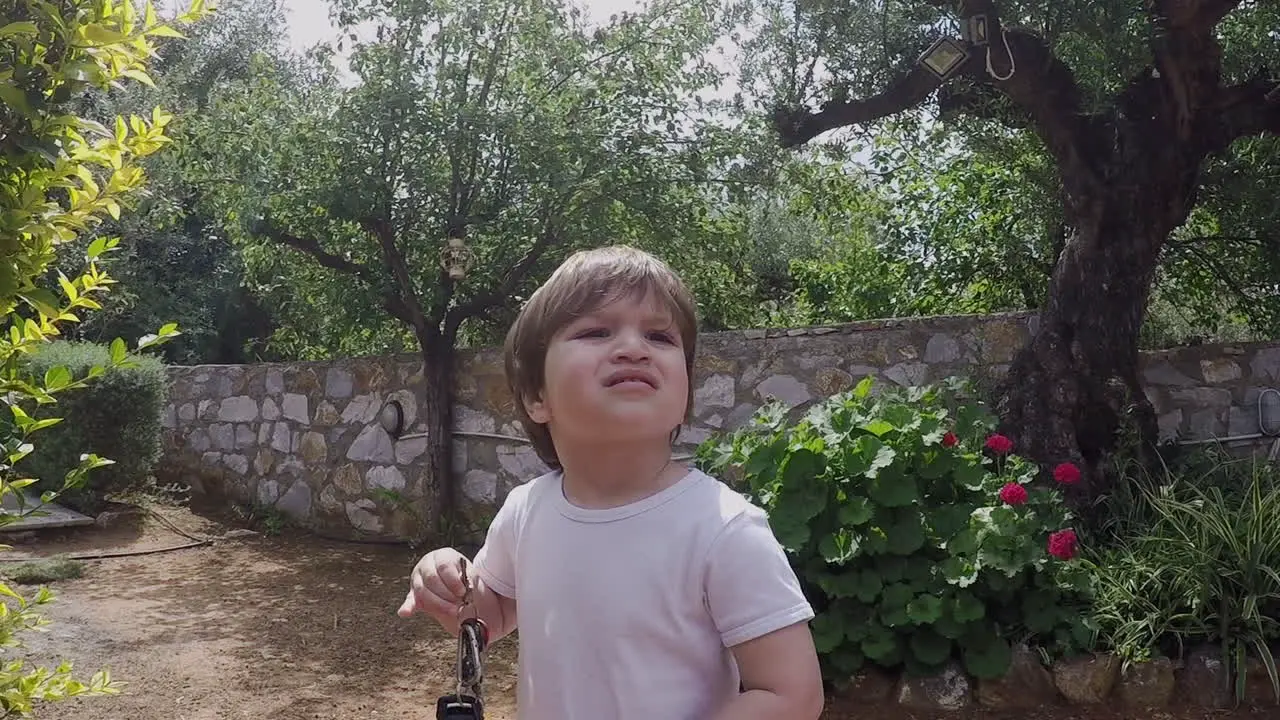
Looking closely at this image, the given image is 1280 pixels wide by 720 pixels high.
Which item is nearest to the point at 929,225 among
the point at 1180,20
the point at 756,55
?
the point at 756,55

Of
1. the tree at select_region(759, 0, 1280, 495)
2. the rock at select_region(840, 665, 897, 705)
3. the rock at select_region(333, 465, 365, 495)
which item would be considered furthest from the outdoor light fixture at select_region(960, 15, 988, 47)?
the rock at select_region(333, 465, 365, 495)

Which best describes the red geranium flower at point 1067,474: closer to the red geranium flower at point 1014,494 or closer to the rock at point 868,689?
the red geranium flower at point 1014,494

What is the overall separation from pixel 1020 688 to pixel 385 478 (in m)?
4.61

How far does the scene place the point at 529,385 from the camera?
1388 mm

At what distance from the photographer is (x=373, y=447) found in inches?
283

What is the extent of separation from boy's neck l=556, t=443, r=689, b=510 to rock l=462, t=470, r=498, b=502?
210 inches

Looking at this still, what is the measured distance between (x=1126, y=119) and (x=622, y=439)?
181 inches

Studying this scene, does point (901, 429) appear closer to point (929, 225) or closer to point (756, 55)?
point (756, 55)

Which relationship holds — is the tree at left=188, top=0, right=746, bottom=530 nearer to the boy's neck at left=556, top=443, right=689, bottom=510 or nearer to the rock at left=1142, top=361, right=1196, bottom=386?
the rock at left=1142, top=361, right=1196, bottom=386

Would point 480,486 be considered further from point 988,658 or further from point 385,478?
point 988,658

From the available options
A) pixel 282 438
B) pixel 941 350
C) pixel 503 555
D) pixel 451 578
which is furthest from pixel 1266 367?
pixel 282 438

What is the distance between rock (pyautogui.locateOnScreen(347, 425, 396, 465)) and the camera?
23.2ft

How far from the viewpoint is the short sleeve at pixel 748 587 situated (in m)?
1.14

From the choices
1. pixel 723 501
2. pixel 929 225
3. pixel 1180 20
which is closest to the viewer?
pixel 723 501
